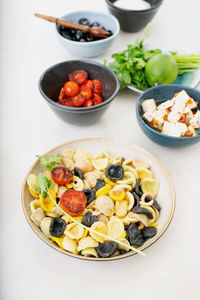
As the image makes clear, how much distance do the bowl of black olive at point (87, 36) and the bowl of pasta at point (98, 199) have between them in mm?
527

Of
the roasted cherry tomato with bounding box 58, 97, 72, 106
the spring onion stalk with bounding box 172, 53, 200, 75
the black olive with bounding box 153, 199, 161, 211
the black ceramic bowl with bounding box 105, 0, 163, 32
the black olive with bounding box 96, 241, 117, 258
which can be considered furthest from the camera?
the black ceramic bowl with bounding box 105, 0, 163, 32

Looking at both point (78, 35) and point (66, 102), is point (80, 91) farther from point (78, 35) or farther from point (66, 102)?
point (78, 35)

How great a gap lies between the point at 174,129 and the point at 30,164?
1.61ft

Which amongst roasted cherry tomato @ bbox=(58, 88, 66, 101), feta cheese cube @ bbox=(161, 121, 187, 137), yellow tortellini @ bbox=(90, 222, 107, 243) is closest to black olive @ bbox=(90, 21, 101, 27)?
roasted cherry tomato @ bbox=(58, 88, 66, 101)

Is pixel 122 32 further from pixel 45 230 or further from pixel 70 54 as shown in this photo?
pixel 45 230

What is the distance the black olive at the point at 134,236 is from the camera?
665 millimetres

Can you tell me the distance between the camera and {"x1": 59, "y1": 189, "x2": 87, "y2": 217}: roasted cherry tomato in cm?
72

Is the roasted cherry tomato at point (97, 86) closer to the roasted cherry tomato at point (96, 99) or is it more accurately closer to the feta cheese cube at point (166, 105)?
the roasted cherry tomato at point (96, 99)

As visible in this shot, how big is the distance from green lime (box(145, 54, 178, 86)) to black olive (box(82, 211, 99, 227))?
23.9 inches

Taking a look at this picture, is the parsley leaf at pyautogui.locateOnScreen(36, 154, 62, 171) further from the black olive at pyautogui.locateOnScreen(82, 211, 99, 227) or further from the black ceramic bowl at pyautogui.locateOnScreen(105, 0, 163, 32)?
the black ceramic bowl at pyautogui.locateOnScreen(105, 0, 163, 32)

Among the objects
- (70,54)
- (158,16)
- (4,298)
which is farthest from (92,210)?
(158,16)

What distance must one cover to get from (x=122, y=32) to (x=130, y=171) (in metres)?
0.98

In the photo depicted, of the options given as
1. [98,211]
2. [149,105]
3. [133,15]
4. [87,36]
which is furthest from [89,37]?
[98,211]

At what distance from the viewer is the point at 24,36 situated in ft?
4.77
